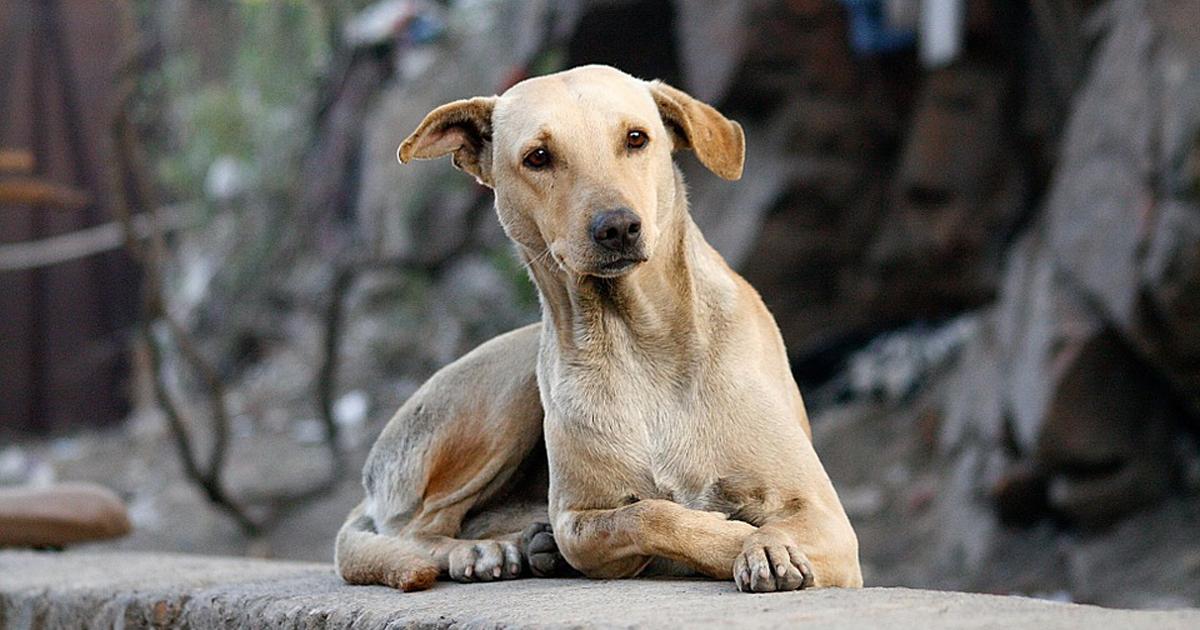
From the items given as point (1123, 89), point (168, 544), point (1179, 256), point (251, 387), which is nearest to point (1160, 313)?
point (1179, 256)

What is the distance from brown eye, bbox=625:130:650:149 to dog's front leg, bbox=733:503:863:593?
829mm

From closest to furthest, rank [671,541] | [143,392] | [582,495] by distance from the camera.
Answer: [671,541]
[582,495]
[143,392]

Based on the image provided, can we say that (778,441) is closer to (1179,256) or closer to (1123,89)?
(1179,256)

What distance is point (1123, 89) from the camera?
6.39m

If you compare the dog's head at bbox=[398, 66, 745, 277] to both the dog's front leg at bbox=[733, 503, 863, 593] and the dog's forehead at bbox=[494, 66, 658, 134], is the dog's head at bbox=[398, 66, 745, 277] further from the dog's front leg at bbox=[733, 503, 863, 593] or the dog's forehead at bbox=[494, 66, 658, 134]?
the dog's front leg at bbox=[733, 503, 863, 593]

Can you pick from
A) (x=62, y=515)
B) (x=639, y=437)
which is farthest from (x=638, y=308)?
(x=62, y=515)

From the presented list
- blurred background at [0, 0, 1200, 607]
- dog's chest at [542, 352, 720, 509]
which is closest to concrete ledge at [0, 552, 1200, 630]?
dog's chest at [542, 352, 720, 509]

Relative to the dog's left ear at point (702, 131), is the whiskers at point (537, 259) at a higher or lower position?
lower

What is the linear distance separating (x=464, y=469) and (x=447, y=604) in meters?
0.73

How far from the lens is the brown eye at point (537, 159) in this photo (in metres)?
3.15

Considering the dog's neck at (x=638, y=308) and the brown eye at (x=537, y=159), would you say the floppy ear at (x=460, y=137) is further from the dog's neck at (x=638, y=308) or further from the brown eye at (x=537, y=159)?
the dog's neck at (x=638, y=308)

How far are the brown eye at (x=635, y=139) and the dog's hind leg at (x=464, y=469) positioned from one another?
0.72m

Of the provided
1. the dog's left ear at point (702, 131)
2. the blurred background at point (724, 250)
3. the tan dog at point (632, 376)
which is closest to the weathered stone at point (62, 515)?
the blurred background at point (724, 250)

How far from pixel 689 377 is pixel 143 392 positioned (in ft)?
39.7
